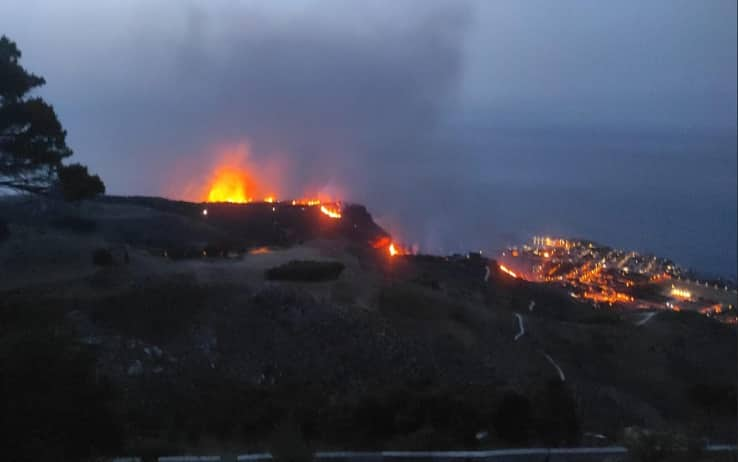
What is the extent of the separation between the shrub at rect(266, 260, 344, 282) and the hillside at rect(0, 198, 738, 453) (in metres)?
0.44

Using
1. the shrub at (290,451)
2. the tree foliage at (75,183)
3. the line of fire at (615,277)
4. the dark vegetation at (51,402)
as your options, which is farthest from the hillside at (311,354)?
the line of fire at (615,277)

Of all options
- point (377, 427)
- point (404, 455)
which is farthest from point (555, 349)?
point (404, 455)

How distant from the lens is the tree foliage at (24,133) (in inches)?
743

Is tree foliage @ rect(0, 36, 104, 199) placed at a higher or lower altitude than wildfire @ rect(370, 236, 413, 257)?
lower

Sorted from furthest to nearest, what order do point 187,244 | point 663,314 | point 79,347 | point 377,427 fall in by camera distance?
point 187,244
point 663,314
point 377,427
point 79,347

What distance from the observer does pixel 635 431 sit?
28.4 feet

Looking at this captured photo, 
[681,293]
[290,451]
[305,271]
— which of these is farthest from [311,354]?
[681,293]

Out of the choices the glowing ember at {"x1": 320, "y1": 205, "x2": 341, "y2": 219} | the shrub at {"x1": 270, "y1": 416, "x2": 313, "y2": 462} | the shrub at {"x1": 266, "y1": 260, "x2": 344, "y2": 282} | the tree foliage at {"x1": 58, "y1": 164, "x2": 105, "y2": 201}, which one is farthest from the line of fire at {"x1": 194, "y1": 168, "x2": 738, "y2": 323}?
the shrub at {"x1": 270, "y1": 416, "x2": 313, "y2": 462}

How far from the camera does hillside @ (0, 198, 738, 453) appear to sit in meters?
11.2

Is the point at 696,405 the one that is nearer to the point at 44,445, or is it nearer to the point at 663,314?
the point at 663,314

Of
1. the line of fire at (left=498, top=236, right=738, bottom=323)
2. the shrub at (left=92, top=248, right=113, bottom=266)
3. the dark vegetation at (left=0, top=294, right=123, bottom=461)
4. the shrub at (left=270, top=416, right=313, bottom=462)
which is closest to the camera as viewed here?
the dark vegetation at (left=0, top=294, right=123, bottom=461)

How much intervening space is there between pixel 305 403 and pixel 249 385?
7.88 feet

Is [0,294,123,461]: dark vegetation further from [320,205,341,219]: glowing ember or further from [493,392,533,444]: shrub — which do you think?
[320,205,341,219]: glowing ember

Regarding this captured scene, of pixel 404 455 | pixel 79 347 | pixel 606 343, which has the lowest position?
pixel 404 455
